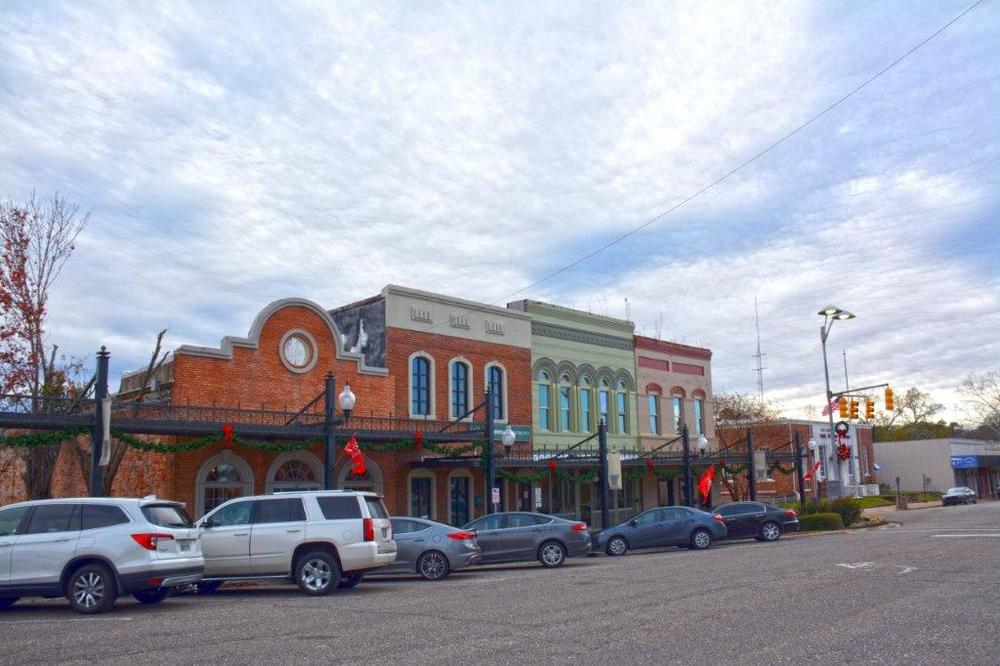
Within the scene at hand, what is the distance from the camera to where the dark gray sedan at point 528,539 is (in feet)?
67.8

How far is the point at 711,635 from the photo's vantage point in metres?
9.50

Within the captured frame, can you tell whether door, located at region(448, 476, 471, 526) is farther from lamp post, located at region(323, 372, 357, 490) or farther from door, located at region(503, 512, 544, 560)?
door, located at region(503, 512, 544, 560)

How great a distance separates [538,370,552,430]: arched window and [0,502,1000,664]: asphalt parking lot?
1765 centimetres

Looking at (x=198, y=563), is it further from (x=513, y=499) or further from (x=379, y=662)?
(x=513, y=499)

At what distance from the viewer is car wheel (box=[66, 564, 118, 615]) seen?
41.4 feet

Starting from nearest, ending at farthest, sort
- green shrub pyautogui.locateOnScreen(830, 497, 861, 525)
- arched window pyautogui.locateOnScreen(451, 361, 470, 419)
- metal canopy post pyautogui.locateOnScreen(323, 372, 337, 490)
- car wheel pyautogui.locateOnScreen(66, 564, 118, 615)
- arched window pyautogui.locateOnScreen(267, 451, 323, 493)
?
→ car wheel pyautogui.locateOnScreen(66, 564, 118, 615) < metal canopy post pyautogui.locateOnScreen(323, 372, 337, 490) < arched window pyautogui.locateOnScreen(267, 451, 323, 493) < arched window pyautogui.locateOnScreen(451, 361, 470, 419) < green shrub pyautogui.locateOnScreen(830, 497, 861, 525)

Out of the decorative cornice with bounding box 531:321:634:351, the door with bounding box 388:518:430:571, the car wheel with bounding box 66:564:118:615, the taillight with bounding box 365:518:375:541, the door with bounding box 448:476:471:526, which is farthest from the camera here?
the decorative cornice with bounding box 531:321:634:351

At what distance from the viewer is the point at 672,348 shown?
42.2 meters

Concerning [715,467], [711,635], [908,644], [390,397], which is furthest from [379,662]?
[715,467]

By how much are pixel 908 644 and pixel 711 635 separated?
1.91m

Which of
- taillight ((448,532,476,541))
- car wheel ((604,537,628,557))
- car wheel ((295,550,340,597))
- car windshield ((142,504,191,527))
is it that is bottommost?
car wheel ((604,537,628,557))

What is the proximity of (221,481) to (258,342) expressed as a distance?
3.96 meters

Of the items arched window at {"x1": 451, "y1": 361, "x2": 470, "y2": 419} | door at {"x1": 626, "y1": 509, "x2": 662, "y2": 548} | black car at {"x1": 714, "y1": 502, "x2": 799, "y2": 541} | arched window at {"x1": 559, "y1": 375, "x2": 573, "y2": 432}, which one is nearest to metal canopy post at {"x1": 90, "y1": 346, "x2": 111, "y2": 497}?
door at {"x1": 626, "y1": 509, "x2": 662, "y2": 548}

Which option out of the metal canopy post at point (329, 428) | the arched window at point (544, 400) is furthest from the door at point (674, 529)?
the arched window at point (544, 400)
